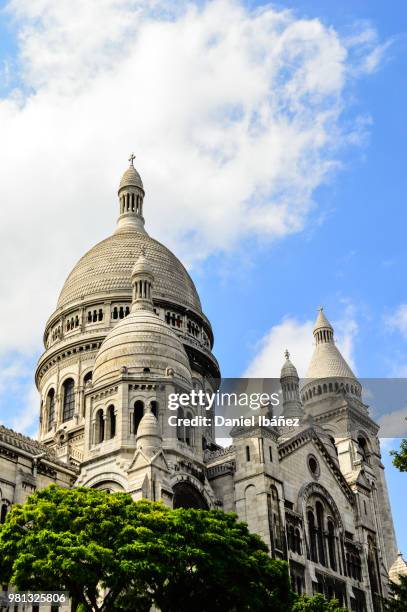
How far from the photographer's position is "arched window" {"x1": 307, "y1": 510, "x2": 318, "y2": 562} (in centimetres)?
5205

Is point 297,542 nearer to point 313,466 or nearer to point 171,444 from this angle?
point 313,466

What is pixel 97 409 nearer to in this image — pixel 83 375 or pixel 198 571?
pixel 83 375

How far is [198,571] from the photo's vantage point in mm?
34062

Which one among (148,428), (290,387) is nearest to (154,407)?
(148,428)

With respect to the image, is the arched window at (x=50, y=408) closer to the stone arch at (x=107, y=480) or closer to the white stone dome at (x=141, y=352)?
the white stone dome at (x=141, y=352)

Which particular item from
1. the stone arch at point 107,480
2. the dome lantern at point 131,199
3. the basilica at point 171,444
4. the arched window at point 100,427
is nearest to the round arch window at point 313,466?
the basilica at point 171,444

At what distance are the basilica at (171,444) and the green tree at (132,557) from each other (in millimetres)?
10019

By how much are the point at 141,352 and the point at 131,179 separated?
29.8 meters

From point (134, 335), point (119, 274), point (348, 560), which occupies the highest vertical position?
point (119, 274)

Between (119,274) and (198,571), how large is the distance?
39325 millimetres

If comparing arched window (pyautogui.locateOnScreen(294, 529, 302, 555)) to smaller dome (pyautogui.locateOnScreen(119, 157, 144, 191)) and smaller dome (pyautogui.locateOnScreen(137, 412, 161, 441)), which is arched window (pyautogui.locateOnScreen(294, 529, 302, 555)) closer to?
smaller dome (pyautogui.locateOnScreen(137, 412, 161, 441))

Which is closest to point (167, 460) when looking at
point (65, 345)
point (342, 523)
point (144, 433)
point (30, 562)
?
point (144, 433)

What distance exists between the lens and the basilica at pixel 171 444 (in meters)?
48.4

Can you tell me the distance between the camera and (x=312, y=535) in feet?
174
